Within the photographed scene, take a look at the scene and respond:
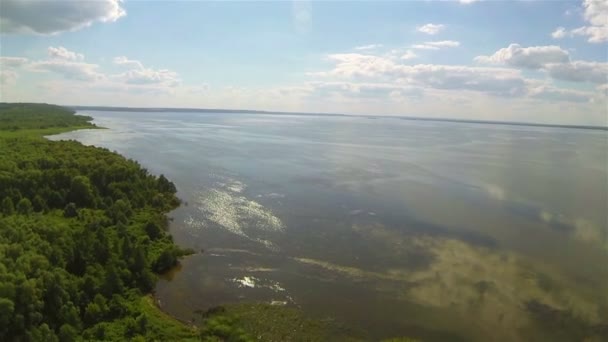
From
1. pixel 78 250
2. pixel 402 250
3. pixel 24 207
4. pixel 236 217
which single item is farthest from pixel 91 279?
pixel 402 250

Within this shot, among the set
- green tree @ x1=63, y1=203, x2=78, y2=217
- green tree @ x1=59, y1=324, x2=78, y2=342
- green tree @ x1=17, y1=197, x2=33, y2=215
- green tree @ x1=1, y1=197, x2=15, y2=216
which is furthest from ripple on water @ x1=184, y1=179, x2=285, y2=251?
green tree @ x1=59, y1=324, x2=78, y2=342

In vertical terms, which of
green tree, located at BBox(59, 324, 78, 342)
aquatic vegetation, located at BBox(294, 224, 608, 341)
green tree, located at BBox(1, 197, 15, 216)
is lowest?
aquatic vegetation, located at BBox(294, 224, 608, 341)

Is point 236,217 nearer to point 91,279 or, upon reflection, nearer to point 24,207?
point 24,207

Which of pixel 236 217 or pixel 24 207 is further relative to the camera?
pixel 236 217

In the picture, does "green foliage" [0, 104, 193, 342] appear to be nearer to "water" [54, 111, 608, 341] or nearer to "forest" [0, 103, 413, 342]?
"forest" [0, 103, 413, 342]

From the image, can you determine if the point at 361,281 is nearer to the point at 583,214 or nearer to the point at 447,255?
the point at 447,255

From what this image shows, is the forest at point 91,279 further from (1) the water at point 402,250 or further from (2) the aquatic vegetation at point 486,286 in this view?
(2) the aquatic vegetation at point 486,286

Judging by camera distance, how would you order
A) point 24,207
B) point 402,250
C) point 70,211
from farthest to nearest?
point 70,211 < point 402,250 < point 24,207

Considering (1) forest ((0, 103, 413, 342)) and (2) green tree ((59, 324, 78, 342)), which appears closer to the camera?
(2) green tree ((59, 324, 78, 342))

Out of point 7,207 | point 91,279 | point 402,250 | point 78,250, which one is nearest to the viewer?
point 91,279
